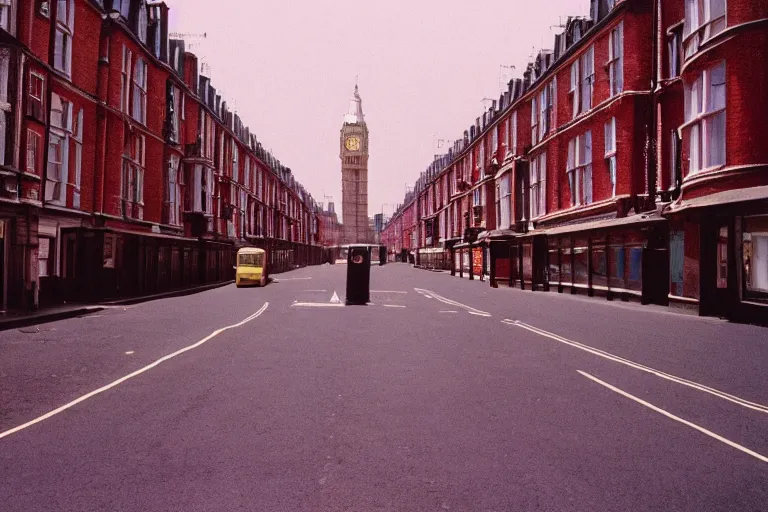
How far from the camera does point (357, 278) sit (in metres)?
19.5

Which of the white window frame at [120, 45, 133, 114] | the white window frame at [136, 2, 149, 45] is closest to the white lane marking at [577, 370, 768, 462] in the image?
the white window frame at [120, 45, 133, 114]

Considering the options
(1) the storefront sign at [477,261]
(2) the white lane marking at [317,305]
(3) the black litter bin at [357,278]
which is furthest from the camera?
(1) the storefront sign at [477,261]

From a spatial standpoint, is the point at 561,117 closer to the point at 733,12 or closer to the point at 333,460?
the point at 733,12

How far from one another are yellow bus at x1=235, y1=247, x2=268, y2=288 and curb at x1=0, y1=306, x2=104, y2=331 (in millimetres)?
15195

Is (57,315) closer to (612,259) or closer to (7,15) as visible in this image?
(7,15)

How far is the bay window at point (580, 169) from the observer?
2495cm

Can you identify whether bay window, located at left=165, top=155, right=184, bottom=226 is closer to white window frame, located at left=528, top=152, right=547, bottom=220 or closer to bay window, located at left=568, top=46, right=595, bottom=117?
white window frame, located at left=528, top=152, right=547, bottom=220

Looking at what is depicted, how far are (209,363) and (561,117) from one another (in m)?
25.0

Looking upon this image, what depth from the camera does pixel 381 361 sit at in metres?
8.15

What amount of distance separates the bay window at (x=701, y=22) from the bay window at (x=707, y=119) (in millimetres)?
970

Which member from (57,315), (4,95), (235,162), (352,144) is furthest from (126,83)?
(352,144)

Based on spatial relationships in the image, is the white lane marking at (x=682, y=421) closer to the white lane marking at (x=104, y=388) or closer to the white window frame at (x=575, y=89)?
the white lane marking at (x=104, y=388)

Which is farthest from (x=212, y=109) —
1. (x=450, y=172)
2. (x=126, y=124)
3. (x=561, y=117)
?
(x=450, y=172)

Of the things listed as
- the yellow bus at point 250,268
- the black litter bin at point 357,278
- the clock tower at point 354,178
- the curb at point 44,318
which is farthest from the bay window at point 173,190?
the clock tower at point 354,178
